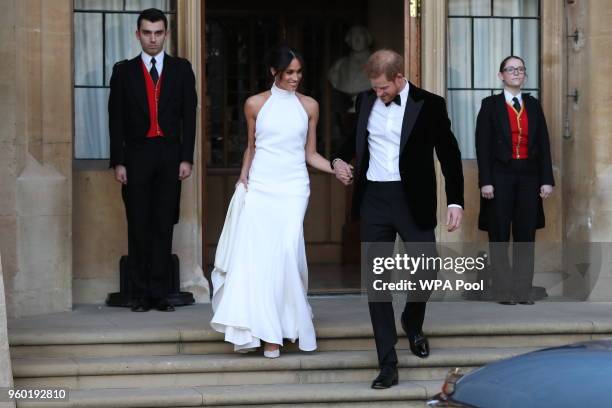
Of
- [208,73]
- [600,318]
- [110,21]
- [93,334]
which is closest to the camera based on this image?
[93,334]

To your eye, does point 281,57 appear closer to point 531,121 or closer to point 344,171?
point 344,171

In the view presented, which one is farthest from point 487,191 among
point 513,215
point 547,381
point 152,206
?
point 547,381

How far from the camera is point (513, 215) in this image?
1187 centimetres

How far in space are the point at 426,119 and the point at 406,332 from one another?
1431 mm

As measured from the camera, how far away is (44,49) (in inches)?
437

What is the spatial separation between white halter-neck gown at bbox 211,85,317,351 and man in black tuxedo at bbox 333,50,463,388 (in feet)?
1.75

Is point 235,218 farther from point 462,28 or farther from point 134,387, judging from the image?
point 462,28

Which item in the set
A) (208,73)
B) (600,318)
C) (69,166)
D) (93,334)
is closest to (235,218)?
(93,334)

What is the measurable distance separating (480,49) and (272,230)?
12.3 ft

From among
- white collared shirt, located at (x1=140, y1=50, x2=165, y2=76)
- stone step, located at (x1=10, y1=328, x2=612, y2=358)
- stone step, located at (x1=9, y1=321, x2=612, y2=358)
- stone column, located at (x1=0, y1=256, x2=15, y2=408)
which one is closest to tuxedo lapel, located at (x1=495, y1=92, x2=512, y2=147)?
stone step, located at (x1=9, y1=321, x2=612, y2=358)

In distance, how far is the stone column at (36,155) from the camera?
35.6 feet

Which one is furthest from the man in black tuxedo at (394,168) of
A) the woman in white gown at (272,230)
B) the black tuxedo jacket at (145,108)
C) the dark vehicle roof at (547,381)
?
the dark vehicle roof at (547,381)

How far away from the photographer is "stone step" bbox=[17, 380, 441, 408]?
29.3 feet

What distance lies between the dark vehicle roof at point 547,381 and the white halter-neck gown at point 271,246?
4.02m
